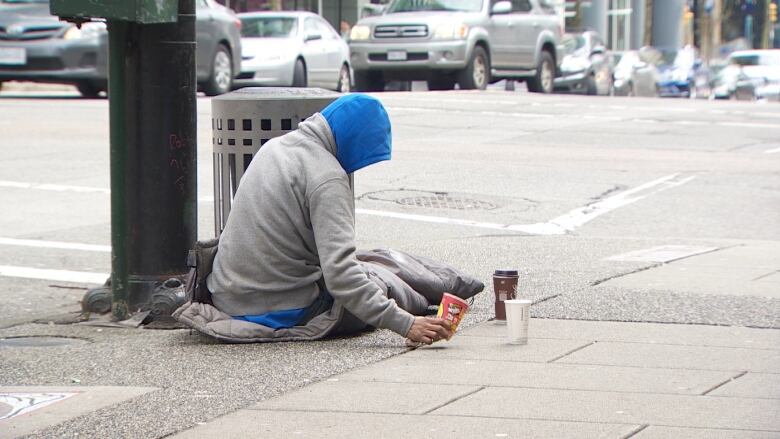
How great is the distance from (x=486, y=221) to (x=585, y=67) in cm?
2256

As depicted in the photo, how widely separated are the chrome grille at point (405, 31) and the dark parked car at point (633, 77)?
13.5 meters

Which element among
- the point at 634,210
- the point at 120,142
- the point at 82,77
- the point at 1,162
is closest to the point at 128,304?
the point at 120,142

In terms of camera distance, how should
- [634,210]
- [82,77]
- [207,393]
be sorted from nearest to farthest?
[207,393] < [634,210] < [82,77]

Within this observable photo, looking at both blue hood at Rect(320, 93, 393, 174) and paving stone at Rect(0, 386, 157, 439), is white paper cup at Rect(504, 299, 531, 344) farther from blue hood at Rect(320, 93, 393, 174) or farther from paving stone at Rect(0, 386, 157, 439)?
paving stone at Rect(0, 386, 157, 439)

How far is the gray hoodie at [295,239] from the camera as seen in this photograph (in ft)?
19.2

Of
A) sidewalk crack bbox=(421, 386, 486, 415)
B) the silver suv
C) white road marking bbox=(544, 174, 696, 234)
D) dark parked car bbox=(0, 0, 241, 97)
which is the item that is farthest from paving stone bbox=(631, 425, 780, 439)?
the silver suv

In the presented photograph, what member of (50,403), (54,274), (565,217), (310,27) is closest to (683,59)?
(310,27)

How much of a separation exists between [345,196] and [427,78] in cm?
1894

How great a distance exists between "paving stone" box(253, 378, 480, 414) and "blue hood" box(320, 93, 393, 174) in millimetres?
1142

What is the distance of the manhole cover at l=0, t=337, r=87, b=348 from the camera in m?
6.32

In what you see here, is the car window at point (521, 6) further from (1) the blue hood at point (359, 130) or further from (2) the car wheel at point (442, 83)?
(1) the blue hood at point (359, 130)

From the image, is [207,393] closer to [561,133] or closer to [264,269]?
[264,269]

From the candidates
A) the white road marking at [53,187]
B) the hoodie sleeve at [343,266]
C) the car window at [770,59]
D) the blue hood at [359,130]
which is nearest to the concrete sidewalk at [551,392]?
the hoodie sleeve at [343,266]

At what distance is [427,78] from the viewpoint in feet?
81.0
